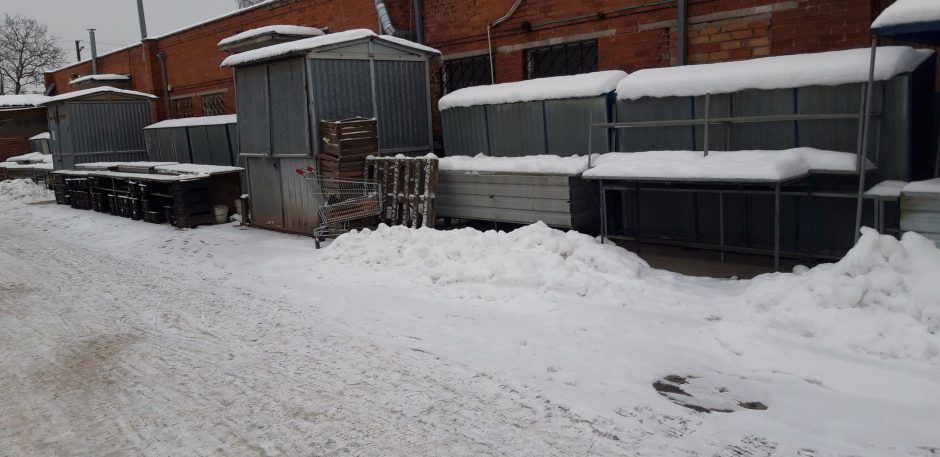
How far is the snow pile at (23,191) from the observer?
22.8 metres

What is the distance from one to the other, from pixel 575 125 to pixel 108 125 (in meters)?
17.6

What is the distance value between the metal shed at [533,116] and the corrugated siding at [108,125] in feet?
47.2

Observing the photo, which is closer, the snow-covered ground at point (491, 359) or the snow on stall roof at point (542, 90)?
the snow-covered ground at point (491, 359)

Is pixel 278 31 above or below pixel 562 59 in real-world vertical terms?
above

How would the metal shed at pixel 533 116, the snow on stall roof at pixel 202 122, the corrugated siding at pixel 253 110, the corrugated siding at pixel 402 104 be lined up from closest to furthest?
1. the metal shed at pixel 533 116
2. the corrugated siding at pixel 402 104
3. the corrugated siding at pixel 253 110
4. the snow on stall roof at pixel 202 122

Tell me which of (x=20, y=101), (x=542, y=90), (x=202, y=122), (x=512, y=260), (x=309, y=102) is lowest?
(x=512, y=260)

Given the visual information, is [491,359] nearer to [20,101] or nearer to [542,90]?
[542,90]

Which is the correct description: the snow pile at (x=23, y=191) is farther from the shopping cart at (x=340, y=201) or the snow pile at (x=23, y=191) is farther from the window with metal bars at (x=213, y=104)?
the shopping cart at (x=340, y=201)

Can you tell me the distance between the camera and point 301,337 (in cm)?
647

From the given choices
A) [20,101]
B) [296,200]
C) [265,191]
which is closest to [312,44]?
[296,200]

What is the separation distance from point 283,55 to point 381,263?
4.81 metres

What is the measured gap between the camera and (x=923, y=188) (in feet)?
21.5

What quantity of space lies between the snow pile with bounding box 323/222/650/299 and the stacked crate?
2231 mm

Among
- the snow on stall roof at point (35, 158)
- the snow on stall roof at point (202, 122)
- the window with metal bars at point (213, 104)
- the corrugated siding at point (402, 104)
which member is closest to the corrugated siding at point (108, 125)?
the snow on stall roof at point (202, 122)
